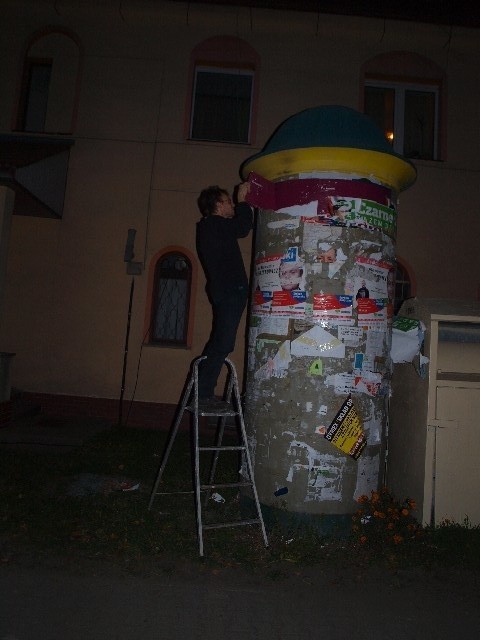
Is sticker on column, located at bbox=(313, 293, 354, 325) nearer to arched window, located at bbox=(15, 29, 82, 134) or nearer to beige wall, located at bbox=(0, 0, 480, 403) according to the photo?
beige wall, located at bbox=(0, 0, 480, 403)

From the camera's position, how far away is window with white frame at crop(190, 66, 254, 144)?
9.10 m

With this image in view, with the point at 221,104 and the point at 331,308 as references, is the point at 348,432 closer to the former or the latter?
the point at 331,308

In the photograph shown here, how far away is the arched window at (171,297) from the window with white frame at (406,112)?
4.72 metres

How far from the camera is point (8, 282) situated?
27.9 ft

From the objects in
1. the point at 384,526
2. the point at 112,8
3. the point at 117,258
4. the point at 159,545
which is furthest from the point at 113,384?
the point at 112,8

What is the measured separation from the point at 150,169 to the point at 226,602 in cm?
739

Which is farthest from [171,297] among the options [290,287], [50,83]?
[290,287]

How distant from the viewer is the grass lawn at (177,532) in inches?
145

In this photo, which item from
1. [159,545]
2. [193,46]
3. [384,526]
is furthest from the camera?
[193,46]

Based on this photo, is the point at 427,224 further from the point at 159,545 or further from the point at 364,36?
the point at 159,545

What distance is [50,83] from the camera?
8.95 metres

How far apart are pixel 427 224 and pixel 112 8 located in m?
7.15

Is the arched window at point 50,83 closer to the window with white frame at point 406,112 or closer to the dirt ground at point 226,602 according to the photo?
the window with white frame at point 406,112

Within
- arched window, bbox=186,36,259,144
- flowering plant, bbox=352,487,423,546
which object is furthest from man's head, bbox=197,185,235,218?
arched window, bbox=186,36,259,144
